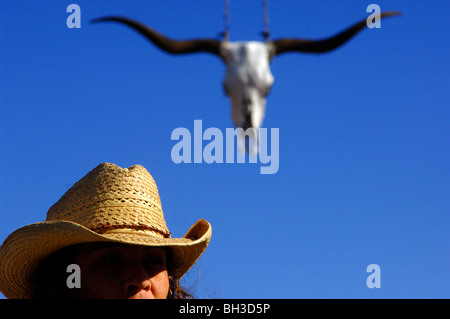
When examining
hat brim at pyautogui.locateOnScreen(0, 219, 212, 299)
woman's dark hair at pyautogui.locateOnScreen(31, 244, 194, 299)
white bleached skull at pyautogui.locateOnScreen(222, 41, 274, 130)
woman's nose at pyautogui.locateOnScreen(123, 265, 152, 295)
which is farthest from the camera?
woman's dark hair at pyautogui.locateOnScreen(31, 244, 194, 299)

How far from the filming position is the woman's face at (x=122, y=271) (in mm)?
3512

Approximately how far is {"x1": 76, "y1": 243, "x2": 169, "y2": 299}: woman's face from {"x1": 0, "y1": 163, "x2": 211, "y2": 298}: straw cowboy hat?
8 centimetres

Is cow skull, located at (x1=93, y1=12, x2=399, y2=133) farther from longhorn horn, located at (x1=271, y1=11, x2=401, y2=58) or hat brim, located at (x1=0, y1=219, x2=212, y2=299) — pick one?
hat brim, located at (x1=0, y1=219, x2=212, y2=299)

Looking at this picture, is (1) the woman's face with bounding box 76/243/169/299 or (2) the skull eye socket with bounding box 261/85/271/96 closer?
(2) the skull eye socket with bounding box 261/85/271/96

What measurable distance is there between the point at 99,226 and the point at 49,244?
0.31 m

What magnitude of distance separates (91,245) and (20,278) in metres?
0.58

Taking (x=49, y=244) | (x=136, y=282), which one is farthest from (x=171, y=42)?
(x=49, y=244)

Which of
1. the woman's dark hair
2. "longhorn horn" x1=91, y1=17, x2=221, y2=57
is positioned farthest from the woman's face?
"longhorn horn" x1=91, y1=17, x2=221, y2=57

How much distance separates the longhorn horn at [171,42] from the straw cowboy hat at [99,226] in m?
2.05

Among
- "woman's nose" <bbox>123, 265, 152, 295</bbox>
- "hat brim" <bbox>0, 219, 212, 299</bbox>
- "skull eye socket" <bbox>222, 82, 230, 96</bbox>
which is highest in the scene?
"skull eye socket" <bbox>222, 82, 230, 96</bbox>

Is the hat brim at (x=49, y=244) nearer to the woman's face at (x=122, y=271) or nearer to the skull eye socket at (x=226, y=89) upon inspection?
the woman's face at (x=122, y=271)

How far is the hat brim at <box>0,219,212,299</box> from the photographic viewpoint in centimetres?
366
